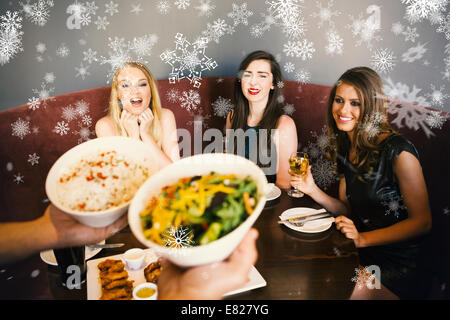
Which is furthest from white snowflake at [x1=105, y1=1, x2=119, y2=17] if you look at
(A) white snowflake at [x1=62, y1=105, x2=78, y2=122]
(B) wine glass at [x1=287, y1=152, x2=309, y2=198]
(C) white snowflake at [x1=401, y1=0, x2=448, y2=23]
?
(C) white snowflake at [x1=401, y1=0, x2=448, y2=23]

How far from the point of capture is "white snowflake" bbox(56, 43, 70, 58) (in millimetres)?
1549

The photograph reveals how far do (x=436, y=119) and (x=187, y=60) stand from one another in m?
1.46

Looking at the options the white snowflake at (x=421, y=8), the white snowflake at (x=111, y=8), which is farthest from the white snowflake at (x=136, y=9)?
the white snowflake at (x=421, y=8)

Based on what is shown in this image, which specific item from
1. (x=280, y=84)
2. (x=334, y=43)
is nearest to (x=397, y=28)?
(x=334, y=43)

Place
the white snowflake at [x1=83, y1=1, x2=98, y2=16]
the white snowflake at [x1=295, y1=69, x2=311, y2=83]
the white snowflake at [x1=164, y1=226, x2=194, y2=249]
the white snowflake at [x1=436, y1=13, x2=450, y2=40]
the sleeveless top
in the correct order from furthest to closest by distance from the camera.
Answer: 1. the sleeveless top
2. the white snowflake at [x1=295, y1=69, x2=311, y2=83]
3. the white snowflake at [x1=83, y1=1, x2=98, y2=16]
4. the white snowflake at [x1=436, y1=13, x2=450, y2=40]
5. the white snowflake at [x1=164, y1=226, x2=194, y2=249]

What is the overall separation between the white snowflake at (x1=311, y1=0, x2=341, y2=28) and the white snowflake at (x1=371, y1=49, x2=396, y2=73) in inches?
12.4

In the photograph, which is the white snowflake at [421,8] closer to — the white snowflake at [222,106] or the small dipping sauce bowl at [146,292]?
the white snowflake at [222,106]

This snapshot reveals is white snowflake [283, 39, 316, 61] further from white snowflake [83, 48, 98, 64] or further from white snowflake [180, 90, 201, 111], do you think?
white snowflake [83, 48, 98, 64]

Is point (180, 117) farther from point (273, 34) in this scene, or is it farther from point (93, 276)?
point (93, 276)

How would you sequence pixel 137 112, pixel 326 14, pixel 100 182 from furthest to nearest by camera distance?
1. pixel 137 112
2. pixel 326 14
3. pixel 100 182

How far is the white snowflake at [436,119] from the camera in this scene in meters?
1.48

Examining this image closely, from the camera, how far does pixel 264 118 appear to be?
7.15 ft

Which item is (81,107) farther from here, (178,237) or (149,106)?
(178,237)
